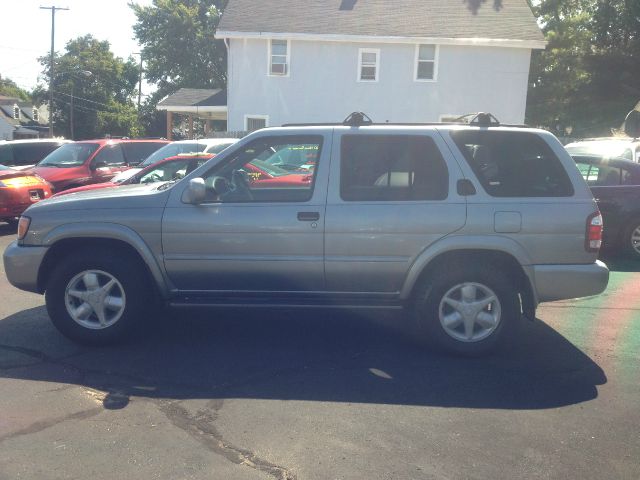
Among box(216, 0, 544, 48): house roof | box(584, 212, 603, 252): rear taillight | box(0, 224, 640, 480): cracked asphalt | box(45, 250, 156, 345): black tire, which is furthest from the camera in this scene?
box(216, 0, 544, 48): house roof

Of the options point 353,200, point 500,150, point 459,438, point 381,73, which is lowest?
point 459,438

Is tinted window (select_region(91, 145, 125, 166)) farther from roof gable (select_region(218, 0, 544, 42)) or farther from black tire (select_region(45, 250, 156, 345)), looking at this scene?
roof gable (select_region(218, 0, 544, 42))

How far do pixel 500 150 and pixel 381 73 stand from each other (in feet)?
63.7

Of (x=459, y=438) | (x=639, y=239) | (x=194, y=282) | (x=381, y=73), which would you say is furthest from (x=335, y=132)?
(x=381, y=73)

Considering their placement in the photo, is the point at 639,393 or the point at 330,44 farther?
the point at 330,44

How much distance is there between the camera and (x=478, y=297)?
5.26m

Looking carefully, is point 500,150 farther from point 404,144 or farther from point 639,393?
point 639,393

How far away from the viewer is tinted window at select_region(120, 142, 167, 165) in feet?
47.9

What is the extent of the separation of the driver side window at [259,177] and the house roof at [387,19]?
19.2 m

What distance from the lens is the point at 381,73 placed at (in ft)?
78.5

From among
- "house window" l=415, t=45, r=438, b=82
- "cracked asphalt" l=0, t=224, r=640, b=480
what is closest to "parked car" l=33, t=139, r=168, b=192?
"cracked asphalt" l=0, t=224, r=640, b=480

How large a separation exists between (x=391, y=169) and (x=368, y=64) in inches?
773

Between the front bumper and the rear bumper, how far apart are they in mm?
3982

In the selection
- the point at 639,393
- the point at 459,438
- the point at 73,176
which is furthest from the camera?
the point at 73,176
